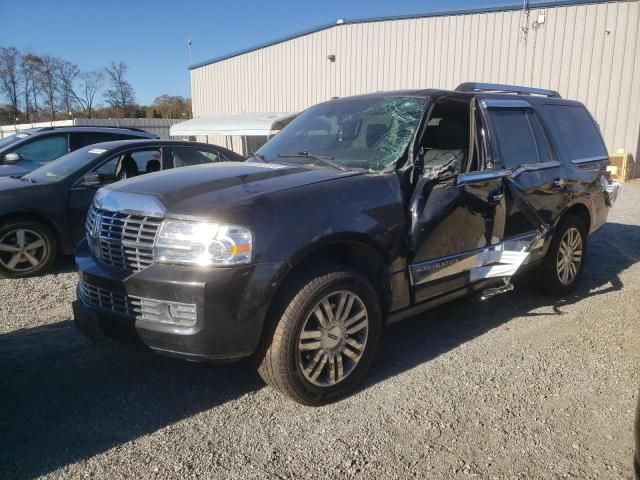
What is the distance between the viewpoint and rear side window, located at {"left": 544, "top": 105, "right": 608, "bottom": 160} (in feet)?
17.3

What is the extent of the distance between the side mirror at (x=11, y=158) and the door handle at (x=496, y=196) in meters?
7.57

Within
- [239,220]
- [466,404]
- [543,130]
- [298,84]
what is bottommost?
[466,404]

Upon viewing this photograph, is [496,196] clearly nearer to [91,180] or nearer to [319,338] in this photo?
[319,338]

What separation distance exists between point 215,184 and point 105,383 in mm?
1542

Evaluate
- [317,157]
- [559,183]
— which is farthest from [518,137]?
[317,157]

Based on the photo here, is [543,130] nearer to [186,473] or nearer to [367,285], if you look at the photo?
[367,285]

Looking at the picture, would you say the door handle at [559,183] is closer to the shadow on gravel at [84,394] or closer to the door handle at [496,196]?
the door handle at [496,196]

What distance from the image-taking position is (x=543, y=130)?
5066mm

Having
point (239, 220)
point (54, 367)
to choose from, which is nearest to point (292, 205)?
point (239, 220)

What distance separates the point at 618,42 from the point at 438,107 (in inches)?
647

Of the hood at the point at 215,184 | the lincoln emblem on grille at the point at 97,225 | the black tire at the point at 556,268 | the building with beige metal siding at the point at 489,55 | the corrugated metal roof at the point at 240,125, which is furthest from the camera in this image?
the corrugated metal roof at the point at 240,125

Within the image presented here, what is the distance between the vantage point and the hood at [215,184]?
9.73 feet

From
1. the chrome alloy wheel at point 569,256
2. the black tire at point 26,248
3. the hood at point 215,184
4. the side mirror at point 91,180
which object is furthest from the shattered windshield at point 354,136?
the black tire at point 26,248

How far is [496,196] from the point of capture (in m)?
4.31
